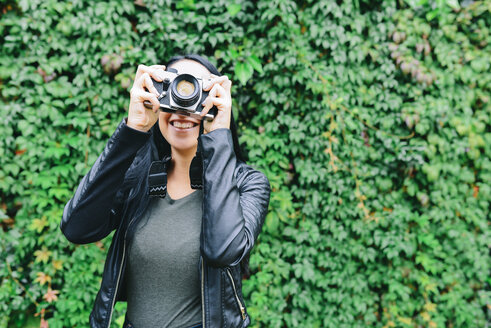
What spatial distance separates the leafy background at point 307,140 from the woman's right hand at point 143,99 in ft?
4.35

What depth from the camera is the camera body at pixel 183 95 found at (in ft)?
3.84

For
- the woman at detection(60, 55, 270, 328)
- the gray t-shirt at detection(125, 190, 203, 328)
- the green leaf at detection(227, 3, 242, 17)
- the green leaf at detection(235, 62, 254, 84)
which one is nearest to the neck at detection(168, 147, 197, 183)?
the woman at detection(60, 55, 270, 328)

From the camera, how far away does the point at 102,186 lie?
114 cm

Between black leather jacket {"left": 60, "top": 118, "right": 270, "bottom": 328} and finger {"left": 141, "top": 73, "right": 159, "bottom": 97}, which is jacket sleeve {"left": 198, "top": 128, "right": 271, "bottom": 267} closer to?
black leather jacket {"left": 60, "top": 118, "right": 270, "bottom": 328}

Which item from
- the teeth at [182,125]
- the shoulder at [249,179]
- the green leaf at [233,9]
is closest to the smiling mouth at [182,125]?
the teeth at [182,125]

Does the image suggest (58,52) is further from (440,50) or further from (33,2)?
(440,50)

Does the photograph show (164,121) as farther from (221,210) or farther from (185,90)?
(221,210)

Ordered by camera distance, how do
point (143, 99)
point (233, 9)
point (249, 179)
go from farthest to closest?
1. point (233, 9)
2. point (249, 179)
3. point (143, 99)

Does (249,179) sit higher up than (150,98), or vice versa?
(150,98)

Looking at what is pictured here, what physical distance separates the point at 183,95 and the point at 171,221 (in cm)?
46

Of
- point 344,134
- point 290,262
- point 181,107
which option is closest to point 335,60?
point 344,134

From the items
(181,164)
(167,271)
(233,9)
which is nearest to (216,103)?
(181,164)

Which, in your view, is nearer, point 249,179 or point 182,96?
point 182,96

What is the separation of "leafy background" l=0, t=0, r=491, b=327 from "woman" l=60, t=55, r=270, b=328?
1292 mm
